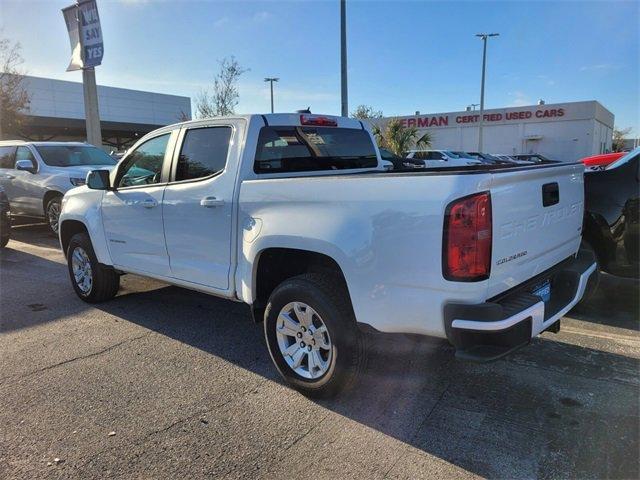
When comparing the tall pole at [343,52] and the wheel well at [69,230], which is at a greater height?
the tall pole at [343,52]

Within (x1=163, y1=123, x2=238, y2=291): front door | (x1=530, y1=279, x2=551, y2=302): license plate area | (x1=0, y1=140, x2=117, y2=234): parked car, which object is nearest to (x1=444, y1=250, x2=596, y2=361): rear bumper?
(x1=530, y1=279, x2=551, y2=302): license plate area

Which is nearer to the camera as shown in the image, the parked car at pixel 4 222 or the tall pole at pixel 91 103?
the parked car at pixel 4 222

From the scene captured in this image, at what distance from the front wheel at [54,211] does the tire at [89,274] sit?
4.60 meters

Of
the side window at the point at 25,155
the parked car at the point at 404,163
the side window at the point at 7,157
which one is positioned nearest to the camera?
the parked car at the point at 404,163

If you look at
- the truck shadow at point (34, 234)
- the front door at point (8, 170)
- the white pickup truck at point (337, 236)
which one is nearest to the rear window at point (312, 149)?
the white pickup truck at point (337, 236)

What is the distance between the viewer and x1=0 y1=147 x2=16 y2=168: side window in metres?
11.0

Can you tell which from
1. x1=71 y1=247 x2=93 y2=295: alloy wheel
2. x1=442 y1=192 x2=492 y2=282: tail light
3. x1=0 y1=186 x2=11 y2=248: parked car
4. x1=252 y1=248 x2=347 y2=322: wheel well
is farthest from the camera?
x1=0 y1=186 x2=11 y2=248: parked car

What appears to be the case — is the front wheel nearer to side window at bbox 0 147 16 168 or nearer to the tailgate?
side window at bbox 0 147 16 168

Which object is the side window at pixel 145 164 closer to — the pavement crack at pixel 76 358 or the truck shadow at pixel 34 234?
the pavement crack at pixel 76 358

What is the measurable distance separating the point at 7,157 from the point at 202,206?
9371 millimetres

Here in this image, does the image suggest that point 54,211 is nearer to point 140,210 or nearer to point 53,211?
point 53,211

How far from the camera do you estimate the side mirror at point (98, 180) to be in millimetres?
5051

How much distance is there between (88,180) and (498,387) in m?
4.17

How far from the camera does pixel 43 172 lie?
10070 mm
